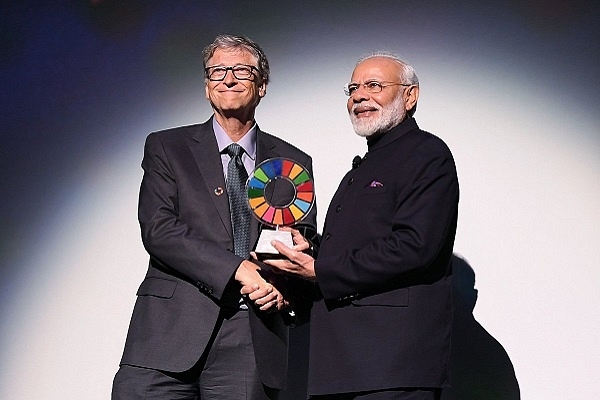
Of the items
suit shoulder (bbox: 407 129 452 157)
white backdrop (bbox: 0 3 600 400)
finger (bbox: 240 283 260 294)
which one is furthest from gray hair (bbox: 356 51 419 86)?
white backdrop (bbox: 0 3 600 400)

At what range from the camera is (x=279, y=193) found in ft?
9.39

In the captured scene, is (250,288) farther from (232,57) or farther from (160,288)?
(232,57)

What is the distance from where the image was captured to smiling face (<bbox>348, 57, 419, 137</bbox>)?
111 inches

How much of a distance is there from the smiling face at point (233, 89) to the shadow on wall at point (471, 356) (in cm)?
110

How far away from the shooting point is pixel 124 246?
3.82m

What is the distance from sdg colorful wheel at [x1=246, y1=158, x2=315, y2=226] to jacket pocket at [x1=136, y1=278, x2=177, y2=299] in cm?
32

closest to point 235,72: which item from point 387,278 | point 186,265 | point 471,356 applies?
point 186,265

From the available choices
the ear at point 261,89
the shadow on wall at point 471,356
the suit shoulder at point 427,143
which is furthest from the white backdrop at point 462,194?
the suit shoulder at point 427,143

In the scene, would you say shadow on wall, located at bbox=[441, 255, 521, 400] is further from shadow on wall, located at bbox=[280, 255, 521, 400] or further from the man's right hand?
the man's right hand

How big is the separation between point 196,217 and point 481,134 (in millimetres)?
1292

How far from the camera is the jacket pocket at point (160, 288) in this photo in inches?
112

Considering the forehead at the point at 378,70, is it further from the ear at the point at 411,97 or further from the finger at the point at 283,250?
the finger at the point at 283,250

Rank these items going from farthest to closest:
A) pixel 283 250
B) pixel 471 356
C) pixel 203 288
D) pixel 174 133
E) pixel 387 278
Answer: pixel 471 356, pixel 174 133, pixel 203 288, pixel 283 250, pixel 387 278

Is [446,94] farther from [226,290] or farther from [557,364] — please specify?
[226,290]
